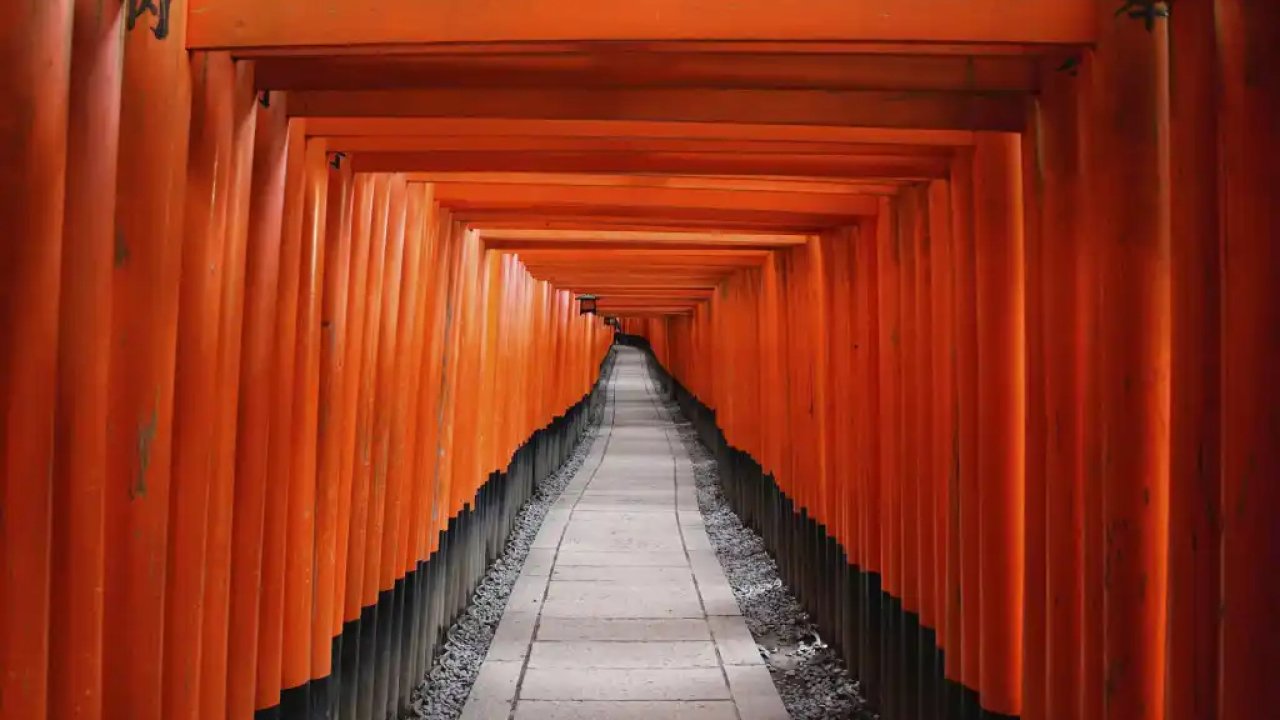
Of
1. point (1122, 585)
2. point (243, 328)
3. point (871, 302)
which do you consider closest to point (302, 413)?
point (243, 328)

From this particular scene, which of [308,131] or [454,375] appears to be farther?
[454,375]

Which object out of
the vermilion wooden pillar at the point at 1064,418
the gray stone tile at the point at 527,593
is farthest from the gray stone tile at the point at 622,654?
the vermilion wooden pillar at the point at 1064,418

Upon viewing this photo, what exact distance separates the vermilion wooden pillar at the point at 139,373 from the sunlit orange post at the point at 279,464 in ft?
3.17

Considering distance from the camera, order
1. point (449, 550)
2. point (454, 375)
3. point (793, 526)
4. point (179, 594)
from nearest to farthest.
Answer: point (179, 594)
point (454, 375)
point (449, 550)
point (793, 526)

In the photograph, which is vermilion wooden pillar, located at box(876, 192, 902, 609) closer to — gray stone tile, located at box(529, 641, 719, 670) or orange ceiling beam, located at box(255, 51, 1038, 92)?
orange ceiling beam, located at box(255, 51, 1038, 92)

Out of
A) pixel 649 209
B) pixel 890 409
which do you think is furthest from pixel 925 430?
pixel 649 209

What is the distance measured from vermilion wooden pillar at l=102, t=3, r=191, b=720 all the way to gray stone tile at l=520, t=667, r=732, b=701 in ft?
12.5

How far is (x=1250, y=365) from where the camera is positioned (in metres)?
1.76

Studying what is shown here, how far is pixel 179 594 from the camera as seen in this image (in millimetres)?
2406

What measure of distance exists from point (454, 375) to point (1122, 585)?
184 inches

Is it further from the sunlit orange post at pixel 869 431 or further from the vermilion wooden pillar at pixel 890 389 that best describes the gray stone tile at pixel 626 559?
the vermilion wooden pillar at pixel 890 389

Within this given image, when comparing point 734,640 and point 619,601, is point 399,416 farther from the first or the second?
point 619,601

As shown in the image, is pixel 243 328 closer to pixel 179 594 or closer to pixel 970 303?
pixel 179 594

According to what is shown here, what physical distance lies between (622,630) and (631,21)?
553cm
